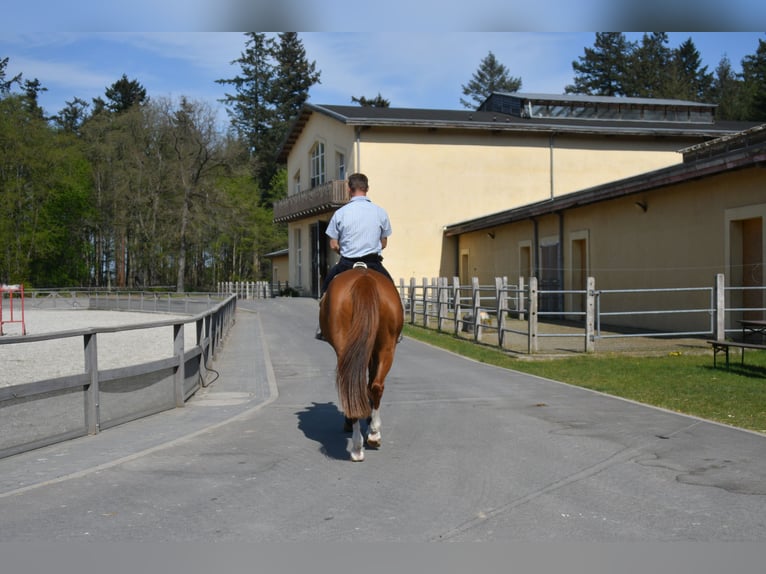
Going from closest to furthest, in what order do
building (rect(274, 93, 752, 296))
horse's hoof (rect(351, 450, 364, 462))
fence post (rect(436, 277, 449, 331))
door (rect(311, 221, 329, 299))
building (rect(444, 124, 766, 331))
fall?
horse's hoof (rect(351, 450, 364, 462)) → building (rect(444, 124, 766, 331)) → fence post (rect(436, 277, 449, 331)) → building (rect(274, 93, 752, 296)) → door (rect(311, 221, 329, 299))

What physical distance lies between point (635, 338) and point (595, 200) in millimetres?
6412

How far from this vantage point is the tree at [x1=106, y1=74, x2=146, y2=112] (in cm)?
8094

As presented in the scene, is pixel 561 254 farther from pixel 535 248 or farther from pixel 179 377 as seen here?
pixel 179 377

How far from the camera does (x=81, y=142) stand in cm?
6738

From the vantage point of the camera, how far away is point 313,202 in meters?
45.4

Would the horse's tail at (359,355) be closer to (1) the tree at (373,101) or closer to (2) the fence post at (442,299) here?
(2) the fence post at (442,299)

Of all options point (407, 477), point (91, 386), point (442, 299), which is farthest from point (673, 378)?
point (442, 299)

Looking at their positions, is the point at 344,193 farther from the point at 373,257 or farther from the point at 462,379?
the point at 373,257

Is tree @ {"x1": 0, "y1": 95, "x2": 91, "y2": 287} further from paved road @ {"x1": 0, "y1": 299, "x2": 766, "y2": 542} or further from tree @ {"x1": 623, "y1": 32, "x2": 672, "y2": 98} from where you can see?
paved road @ {"x1": 0, "y1": 299, "x2": 766, "y2": 542}

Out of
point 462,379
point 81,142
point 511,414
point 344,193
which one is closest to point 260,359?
point 462,379

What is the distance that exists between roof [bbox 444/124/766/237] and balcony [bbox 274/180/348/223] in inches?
459

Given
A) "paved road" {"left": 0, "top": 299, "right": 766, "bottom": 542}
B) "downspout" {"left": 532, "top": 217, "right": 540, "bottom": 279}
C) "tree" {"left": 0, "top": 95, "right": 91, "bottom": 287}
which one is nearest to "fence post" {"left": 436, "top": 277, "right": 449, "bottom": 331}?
"downspout" {"left": 532, "top": 217, "right": 540, "bottom": 279}

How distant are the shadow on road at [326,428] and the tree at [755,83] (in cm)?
5722

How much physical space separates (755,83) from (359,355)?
7628cm
